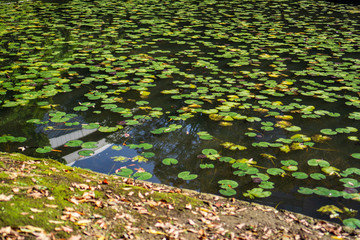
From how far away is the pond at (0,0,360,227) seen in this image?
349 cm

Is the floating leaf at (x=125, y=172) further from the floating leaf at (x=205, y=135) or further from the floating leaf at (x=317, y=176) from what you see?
the floating leaf at (x=317, y=176)

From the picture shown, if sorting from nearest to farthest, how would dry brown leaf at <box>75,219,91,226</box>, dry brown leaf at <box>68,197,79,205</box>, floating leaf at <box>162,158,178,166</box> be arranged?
dry brown leaf at <box>75,219,91,226</box>, dry brown leaf at <box>68,197,79,205</box>, floating leaf at <box>162,158,178,166</box>

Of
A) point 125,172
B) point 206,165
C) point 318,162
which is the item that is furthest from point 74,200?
point 318,162

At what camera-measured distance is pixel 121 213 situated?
→ 256 centimetres

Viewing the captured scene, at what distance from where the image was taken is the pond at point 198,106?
3.49m

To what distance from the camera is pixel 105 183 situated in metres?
3.00

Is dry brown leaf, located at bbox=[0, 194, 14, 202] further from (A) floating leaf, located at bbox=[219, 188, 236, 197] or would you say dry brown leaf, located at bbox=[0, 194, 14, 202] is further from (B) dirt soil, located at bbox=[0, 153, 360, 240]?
(A) floating leaf, located at bbox=[219, 188, 236, 197]

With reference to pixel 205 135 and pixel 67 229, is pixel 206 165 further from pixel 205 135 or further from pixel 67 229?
pixel 67 229

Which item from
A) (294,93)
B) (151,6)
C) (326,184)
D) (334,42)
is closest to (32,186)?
(326,184)

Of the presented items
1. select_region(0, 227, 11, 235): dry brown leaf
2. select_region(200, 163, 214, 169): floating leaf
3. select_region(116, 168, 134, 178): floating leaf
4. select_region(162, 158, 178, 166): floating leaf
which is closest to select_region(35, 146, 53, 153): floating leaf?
select_region(116, 168, 134, 178): floating leaf

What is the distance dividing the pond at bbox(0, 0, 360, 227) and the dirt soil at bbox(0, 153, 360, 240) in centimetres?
28

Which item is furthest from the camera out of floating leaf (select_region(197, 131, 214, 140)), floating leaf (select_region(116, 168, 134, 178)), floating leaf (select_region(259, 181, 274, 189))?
floating leaf (select_region(197, 131, 214, 140))

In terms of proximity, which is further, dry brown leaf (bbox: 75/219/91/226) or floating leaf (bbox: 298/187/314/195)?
floating leaf (bbox: 298/187/314/195)

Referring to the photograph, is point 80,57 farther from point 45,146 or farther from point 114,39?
point 45,146
